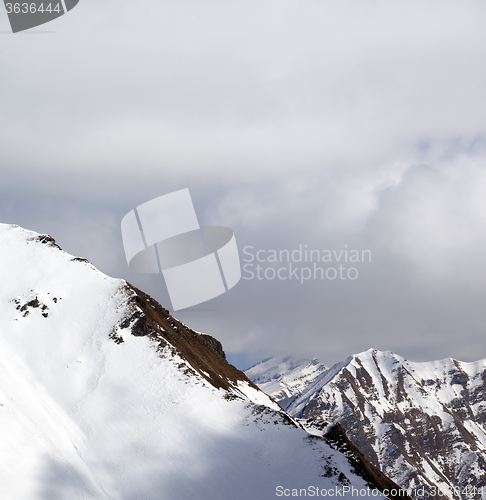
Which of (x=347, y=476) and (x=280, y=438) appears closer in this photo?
(x=347, y=476)

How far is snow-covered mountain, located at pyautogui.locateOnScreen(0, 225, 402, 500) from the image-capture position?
7381 centimetres

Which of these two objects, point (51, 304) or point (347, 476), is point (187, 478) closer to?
point (347, 476)

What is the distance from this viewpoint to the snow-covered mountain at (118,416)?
73.8m

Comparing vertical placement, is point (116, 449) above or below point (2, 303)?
below

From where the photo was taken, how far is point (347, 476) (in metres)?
76.3

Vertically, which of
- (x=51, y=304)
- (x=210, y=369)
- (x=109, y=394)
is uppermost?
(x=51, y=304)

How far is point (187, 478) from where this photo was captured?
2992 inches

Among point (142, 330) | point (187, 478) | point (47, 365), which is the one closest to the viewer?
point (187, 478)

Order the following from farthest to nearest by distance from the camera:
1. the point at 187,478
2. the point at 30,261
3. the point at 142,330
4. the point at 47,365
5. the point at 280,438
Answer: the point at 30,261 < the point at 142,330 < the point at 47,365 < the point at 280,438 < the point at 187,478

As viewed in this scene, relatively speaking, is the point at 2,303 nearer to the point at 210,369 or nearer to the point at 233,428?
the point at 210,369

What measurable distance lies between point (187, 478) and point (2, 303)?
5158 centimetres

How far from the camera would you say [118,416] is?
277 ft

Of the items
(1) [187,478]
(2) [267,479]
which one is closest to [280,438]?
(2) [267,479]

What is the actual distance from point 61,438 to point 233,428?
27406 mm
